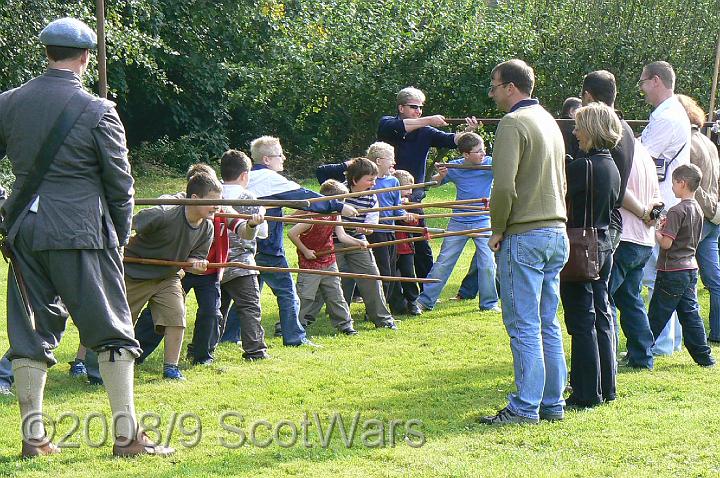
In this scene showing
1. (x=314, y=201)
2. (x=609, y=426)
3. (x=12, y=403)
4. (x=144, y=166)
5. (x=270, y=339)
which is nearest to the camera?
(x=609, y=426)

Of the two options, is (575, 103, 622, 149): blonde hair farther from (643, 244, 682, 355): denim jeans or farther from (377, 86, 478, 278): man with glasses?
(377, 86, 478, 278): man with glasses

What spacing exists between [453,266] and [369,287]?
135cm

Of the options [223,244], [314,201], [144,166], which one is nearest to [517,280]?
[314,201]

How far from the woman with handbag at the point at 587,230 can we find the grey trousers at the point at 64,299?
9.27 ft

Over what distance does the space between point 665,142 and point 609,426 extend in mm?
3258

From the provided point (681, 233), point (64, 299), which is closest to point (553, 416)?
point (681, 233)

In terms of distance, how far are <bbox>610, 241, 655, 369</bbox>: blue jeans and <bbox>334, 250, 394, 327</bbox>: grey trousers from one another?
2.59 meters

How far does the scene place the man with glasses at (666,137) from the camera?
8672 millimetres

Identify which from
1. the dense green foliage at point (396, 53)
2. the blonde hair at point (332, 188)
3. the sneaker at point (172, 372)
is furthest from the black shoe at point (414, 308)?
the dense green foliage at point (396, 53)

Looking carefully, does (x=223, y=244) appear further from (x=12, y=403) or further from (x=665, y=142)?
(x=665, y=142)

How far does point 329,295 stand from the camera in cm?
980

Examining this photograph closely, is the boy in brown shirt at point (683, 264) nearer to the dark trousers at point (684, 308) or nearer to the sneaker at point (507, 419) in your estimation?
the dark trousers at point (684, 308)

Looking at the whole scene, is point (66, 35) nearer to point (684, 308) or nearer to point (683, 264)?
point (683, 264)

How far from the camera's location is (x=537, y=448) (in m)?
5.83
